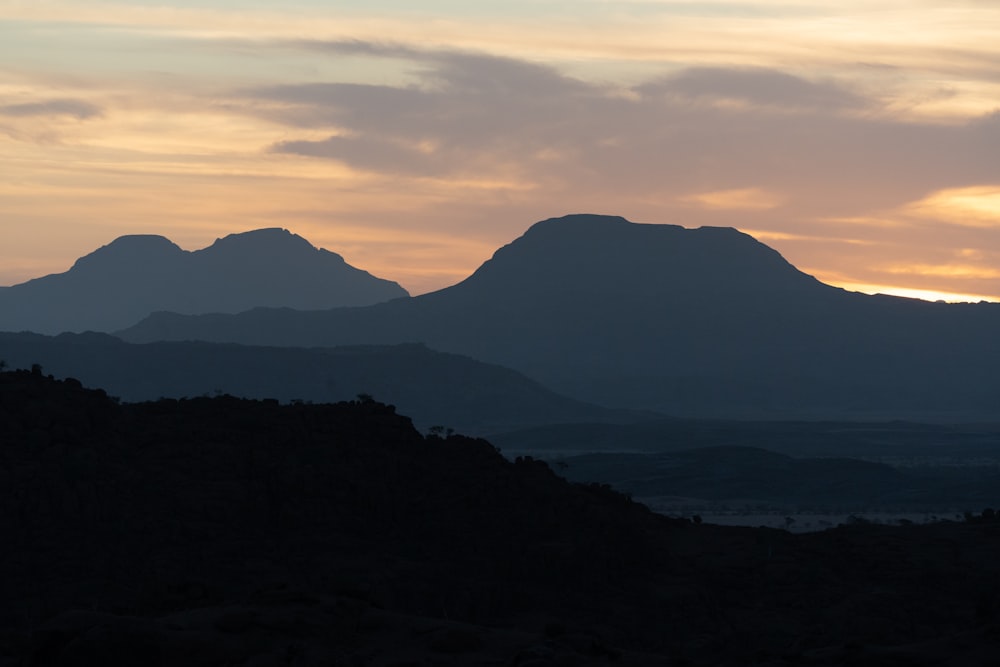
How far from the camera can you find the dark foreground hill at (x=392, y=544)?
36.7 meters

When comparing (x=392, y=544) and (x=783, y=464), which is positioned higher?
(x=392, y=544)

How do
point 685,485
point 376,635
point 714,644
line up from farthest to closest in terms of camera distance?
1. point 685,485
2. point 714,644
3. point 376,635

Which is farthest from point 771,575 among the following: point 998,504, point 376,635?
point 998,504

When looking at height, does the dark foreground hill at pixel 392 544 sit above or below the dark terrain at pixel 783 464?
above

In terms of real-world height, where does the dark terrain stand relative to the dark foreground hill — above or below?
below

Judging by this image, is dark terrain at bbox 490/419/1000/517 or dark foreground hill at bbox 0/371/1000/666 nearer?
dark foreground hill at bbox 0/371/1000/666

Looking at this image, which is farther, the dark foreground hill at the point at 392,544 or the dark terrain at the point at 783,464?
the dark terrain at the point at 783,464

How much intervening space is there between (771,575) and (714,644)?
8565 millimetres

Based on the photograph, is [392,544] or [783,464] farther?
[783,464]

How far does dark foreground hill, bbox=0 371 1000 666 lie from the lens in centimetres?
3672

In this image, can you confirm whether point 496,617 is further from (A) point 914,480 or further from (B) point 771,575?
(A) point 914,480

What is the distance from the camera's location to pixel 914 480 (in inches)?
4747

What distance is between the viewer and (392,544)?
44000 millimetres

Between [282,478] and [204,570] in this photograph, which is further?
[282,478]
